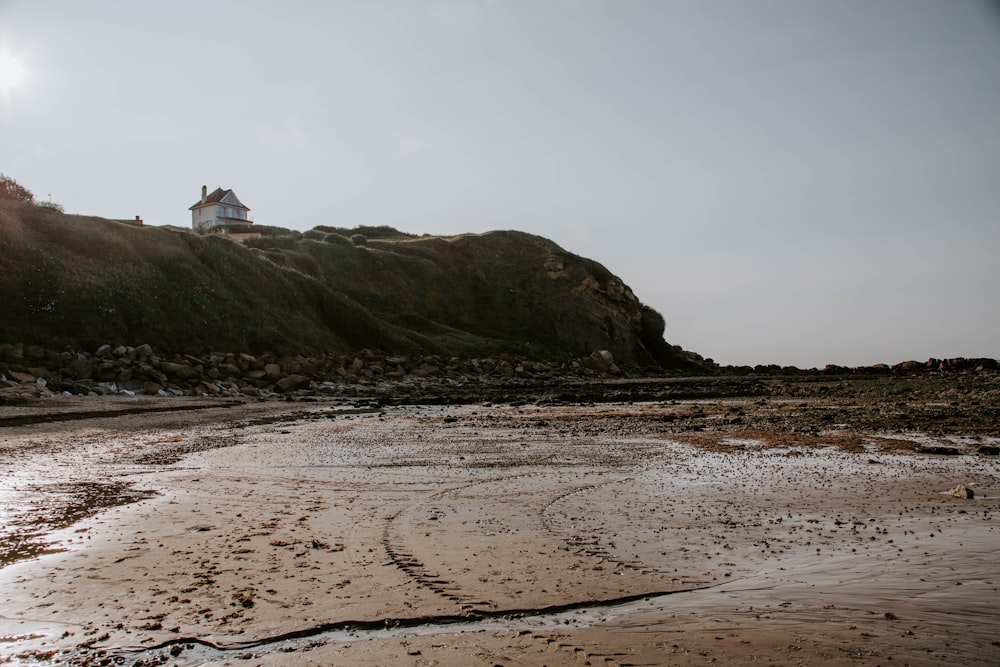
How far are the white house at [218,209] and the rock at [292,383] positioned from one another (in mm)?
62654

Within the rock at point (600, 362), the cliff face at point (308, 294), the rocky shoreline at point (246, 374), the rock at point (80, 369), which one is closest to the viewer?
the rocky shoreline at point (246, 374)

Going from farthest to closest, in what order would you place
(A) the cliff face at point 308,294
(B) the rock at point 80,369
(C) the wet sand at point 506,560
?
1. (A) the cliff face at point 308,294
2. (B) the rock at point 80,369
3. (C) the wet sand at point 506,560

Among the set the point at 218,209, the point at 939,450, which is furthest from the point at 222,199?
the point at 939,450

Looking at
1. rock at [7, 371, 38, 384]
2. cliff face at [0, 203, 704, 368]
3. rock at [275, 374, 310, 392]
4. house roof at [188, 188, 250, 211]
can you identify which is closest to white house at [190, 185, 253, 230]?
house roof at [188, 188, 250, 211]

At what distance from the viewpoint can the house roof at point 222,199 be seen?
84938 mm

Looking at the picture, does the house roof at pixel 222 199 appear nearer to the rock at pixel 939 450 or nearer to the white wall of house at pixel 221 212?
the white wall of house at pixel 221 212

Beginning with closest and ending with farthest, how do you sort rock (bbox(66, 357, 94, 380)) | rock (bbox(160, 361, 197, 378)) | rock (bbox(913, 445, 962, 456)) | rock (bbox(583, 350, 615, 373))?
rock (bbox(913, 445, 962, 456))
rock (bbox(66, 357, 94, 380))
rock (bbox(160, 361, 197, 378))
rock (bbox(583, 350, 615, 373))

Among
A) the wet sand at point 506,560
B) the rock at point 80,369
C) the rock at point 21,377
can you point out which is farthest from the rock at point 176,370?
the wet sand at point 506,560

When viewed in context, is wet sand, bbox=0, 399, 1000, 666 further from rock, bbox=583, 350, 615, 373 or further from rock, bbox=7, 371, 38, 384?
rock, bbox=583, 350, 615, 373

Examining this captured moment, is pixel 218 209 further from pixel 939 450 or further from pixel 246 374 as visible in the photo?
pixel 939 450

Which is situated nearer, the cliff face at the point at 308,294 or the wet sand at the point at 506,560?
the wet sand at the point at 506,560

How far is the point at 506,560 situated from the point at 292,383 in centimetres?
2285

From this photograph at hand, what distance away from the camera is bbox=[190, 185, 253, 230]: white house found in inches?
3319

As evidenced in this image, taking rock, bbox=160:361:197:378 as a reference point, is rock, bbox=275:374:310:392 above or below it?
below
